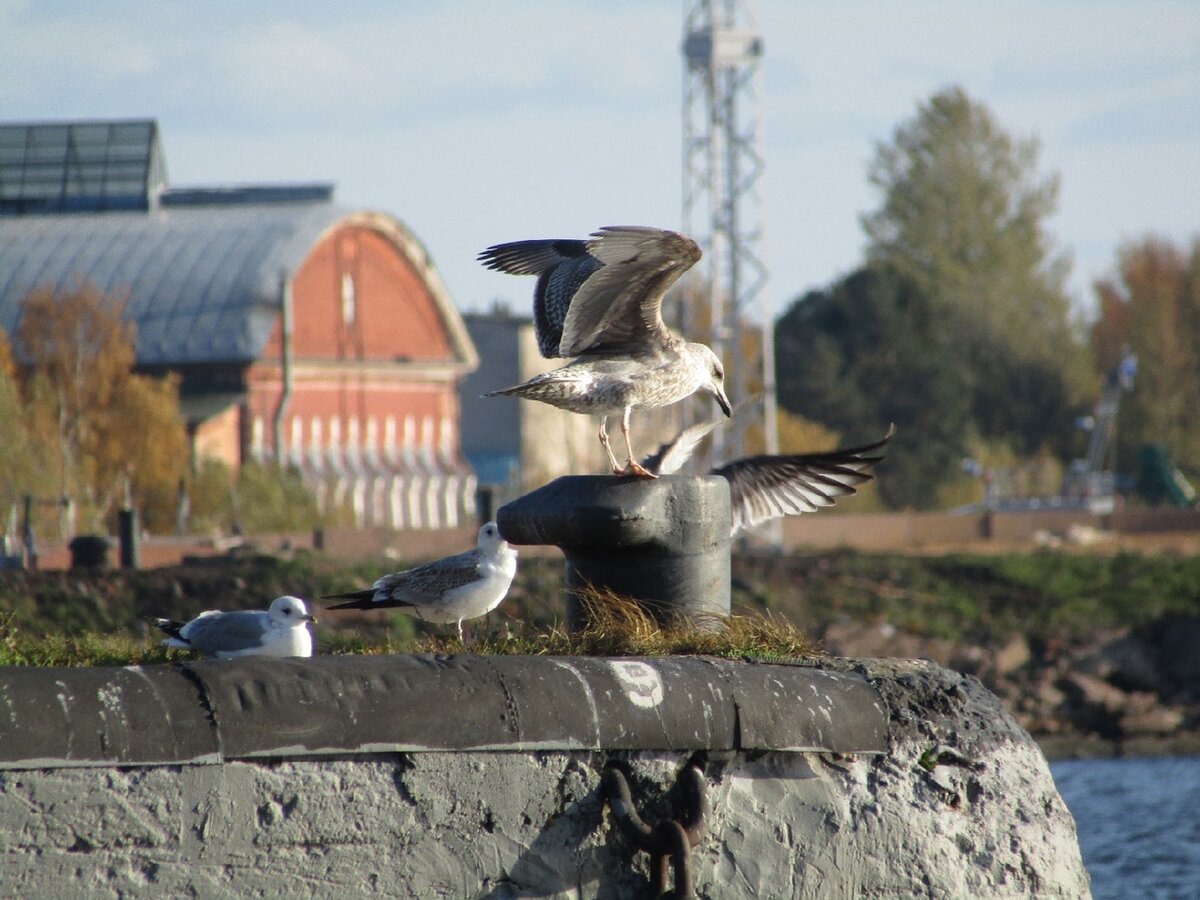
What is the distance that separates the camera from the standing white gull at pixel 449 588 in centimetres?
498

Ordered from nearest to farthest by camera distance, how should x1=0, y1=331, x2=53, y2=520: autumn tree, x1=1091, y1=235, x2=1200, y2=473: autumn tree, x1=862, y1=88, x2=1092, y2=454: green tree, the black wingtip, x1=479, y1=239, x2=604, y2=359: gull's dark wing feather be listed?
1. the black wingtip
2. x1=479, y1=239, x2=604, y2=359: gull's dark wing feather
3. x1=0, y1=331, x2=53, y2=520: autumn tree
4. x1=1091, y1=235, x2=1200, y2=473: autumn tree
5. x1=862, y1=88, x2=1092, y2=454: green tree

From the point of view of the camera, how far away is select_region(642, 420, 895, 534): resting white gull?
19.1 feet

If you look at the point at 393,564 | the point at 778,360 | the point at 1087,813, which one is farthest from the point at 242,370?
the point at 778,360

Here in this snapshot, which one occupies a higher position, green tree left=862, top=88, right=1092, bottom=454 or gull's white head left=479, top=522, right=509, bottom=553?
green tree left=862, top=88, right=1092, bottom=454

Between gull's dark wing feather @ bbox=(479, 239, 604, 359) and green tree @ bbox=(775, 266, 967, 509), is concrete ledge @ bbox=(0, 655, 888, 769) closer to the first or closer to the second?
gull's dark wing feather @ bbox=(479, 239, 604, 359)

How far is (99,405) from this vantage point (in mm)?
26859

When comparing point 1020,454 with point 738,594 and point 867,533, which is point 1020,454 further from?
point 738,594

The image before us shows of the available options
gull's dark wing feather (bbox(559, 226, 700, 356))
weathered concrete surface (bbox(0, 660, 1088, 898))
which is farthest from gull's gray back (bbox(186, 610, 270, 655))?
gull's dark wing feather (bbox(559, 226, 700, 356))

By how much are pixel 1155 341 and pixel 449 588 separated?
163ft

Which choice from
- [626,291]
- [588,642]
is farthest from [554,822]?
[626,291]

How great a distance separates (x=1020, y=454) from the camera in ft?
178

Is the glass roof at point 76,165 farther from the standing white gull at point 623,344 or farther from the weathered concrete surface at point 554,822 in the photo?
the weathered concrete surface at point 554,822

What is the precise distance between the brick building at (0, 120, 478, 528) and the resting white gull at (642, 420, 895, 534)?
886 inches

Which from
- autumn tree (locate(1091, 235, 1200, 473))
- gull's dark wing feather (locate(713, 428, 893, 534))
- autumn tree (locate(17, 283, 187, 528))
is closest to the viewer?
gull's dark wing feather (locate(713, 428, 893, 534))
